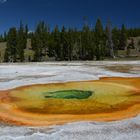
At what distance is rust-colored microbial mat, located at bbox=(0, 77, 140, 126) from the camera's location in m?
12.6

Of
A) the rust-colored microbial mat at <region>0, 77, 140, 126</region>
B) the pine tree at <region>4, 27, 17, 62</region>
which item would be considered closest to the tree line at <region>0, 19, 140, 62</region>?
the pine tree at <region>4, 27, 17, 62</region>

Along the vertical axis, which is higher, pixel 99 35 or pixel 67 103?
pixel 99 35

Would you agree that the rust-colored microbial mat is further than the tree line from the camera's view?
No

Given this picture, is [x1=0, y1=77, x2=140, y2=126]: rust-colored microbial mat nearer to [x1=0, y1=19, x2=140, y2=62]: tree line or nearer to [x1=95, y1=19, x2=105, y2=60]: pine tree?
[x1=0, y1=19, x2=140, y2=62]: tree line

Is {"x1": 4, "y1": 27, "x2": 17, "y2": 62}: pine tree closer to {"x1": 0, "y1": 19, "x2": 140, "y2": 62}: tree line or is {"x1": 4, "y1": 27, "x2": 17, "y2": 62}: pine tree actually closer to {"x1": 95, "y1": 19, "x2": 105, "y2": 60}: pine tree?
{"x1": 0, "y1": 19, "x2": 140, "y2": 62}: tree line

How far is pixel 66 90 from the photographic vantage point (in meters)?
19.1

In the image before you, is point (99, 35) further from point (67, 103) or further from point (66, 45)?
point (67, 103)

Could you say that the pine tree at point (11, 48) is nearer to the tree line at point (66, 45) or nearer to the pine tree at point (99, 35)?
the tree line at point (66, 45)

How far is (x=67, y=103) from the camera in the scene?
15.3 metres

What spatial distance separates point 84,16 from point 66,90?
9344 cm

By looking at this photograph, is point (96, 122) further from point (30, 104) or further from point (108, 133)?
point (30, 104)

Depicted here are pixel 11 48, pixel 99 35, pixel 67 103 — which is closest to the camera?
pixel 67 103

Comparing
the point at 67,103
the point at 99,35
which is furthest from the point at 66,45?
the point at 67,103

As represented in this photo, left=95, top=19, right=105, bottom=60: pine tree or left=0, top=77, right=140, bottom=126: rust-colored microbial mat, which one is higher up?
left=95, top=19, right=105, bottom=60: pine tree
